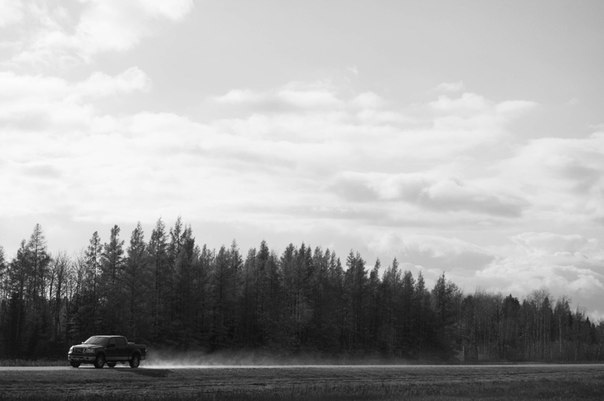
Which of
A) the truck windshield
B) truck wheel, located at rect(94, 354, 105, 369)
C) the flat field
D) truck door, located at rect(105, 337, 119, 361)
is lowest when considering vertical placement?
the flat field

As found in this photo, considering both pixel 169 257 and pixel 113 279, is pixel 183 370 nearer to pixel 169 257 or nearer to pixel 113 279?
pixel 113 279

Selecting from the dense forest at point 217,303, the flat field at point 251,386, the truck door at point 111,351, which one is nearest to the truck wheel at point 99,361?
the truck door at point 111,351

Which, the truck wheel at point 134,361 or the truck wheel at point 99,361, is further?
the truck wheel at point 134,361

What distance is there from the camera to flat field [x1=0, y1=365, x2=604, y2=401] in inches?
1230

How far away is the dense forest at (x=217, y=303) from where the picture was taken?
3396 inches

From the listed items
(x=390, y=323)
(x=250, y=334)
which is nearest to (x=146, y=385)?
(x=250, y=334)

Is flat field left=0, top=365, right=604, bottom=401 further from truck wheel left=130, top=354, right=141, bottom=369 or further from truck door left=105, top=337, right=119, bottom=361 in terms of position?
truck wheel left=130, top=354, right=141, bottom=369

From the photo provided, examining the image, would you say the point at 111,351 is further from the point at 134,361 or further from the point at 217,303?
the point at 217,303

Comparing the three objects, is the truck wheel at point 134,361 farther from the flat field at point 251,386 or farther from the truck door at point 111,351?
the flat field at point 251,386

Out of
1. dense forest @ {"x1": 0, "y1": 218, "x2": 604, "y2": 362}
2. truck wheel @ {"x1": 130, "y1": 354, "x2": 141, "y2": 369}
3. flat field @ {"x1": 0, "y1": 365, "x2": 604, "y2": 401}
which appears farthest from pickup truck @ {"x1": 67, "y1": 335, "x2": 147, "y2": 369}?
dense forest @ {"x1": 0, "y1": 218, "x2": 604, "y2": 362}

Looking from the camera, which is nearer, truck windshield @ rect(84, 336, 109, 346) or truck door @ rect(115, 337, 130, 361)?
truck windshield @ rect(84, 336, 109, 346)

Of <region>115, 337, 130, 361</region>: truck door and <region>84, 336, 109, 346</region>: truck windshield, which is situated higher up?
<region>84, 336, 109, 346</region>: truck windshield

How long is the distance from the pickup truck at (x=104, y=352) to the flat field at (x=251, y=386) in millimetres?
3790

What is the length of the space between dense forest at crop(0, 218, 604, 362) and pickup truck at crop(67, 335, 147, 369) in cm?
3722
